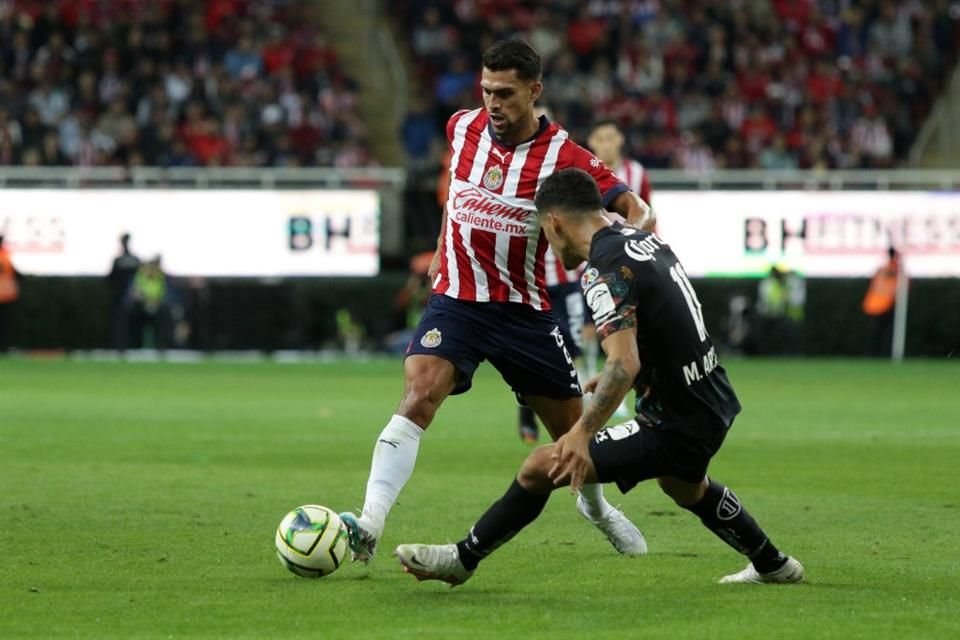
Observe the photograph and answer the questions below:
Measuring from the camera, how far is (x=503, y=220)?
8.31m

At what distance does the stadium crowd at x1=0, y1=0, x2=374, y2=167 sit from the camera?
96.4 ft

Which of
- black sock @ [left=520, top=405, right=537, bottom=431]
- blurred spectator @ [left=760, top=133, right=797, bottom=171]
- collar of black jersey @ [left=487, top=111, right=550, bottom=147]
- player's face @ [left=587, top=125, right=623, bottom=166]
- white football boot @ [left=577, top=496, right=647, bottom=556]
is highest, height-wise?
collar of black jersey @ [left=487, top=111, right=550, bottom=147]

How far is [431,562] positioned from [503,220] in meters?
1.81

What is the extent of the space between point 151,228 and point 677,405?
23030 millimetres

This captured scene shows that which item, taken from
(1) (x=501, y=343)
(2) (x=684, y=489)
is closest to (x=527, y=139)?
(1) (x=501, y=343)

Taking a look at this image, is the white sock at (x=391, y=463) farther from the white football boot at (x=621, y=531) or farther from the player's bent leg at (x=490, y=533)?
the white football boot at (x=621, y=531)

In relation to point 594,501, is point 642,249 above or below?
above

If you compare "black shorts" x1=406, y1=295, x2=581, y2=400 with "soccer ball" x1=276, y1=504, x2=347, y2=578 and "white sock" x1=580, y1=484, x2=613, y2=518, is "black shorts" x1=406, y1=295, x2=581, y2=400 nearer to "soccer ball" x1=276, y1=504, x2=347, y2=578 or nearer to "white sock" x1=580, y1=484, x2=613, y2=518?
"white sock" x1=580, y1=484, x2=613, y2=518

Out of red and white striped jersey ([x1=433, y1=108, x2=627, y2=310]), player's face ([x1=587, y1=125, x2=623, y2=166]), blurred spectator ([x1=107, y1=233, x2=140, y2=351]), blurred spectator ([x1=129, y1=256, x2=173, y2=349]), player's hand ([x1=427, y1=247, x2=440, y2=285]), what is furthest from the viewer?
blurred spectator ([x1=129, y1=256, x2=173, y2=349])

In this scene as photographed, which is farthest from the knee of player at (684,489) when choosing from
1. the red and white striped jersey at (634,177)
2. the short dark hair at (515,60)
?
the red and white striped jersey at (634,177)

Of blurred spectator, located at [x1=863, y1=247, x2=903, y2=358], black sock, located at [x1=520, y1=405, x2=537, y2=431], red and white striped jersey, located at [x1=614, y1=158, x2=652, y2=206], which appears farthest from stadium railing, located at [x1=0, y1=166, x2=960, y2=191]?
black sock, located at [x1=520, y1=405, x2=537, y2=431]

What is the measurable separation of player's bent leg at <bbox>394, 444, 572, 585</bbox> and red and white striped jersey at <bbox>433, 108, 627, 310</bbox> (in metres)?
1.30

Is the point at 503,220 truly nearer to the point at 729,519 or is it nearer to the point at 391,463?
the point at 391,463

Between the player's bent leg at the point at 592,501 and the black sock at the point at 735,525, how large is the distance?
3.30 ft
